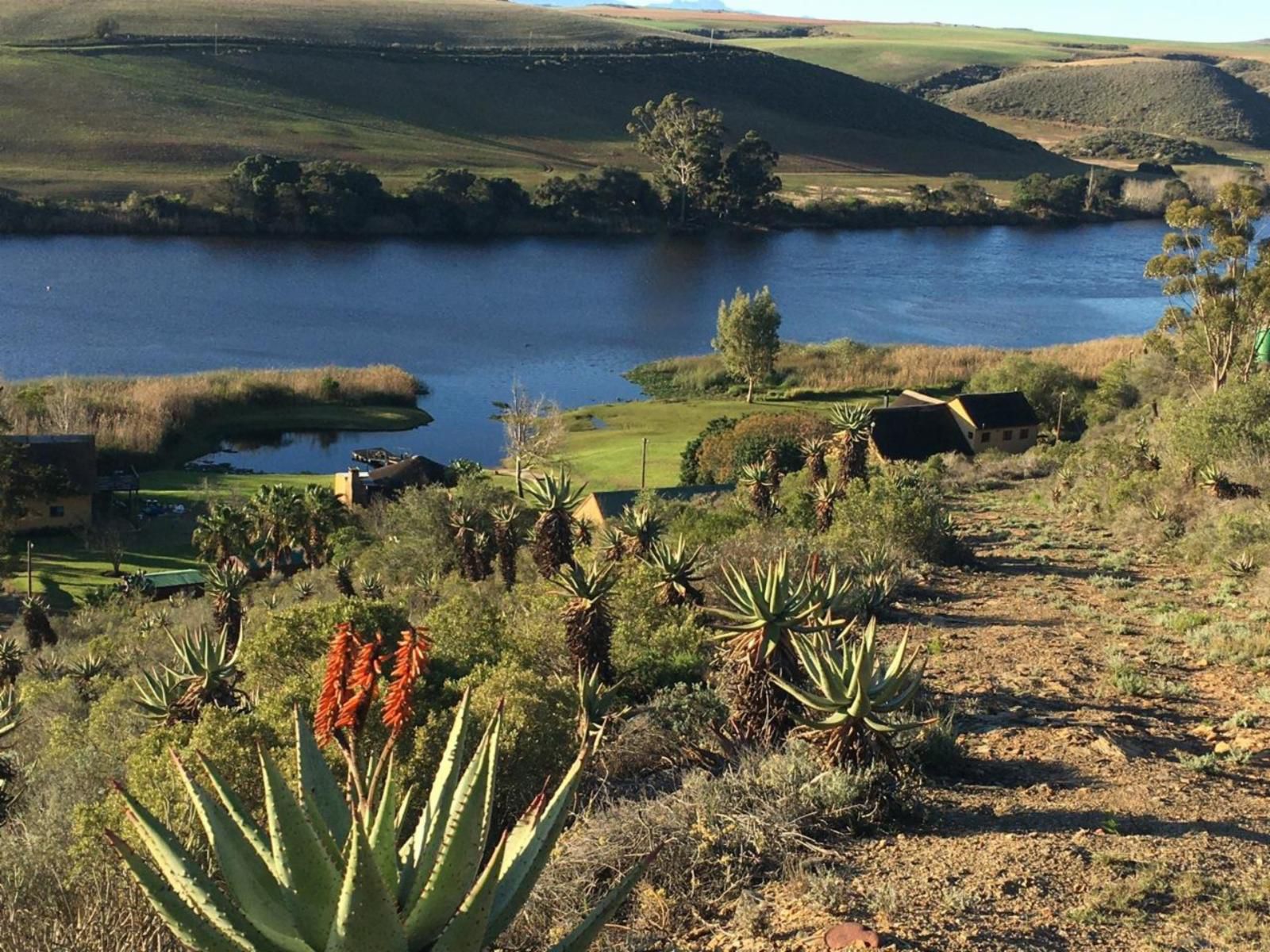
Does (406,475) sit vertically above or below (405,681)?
below

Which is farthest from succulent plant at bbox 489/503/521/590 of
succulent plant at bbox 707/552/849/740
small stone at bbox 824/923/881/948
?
small stone at bbox 824/923/881/948

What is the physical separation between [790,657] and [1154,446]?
17663mm

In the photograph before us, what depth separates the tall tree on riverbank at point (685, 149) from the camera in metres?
114

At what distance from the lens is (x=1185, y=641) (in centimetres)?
1266

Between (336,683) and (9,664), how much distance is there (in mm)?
18553

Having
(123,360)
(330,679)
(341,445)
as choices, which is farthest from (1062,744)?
(123,360)

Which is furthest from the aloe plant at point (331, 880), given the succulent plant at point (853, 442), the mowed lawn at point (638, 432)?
the mowed lawn at point (638, 432)

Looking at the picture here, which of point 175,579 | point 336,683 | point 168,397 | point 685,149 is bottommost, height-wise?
point 175,579

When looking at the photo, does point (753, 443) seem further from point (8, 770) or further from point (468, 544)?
point (8, 770)

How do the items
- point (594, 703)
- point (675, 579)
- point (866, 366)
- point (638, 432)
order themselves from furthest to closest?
1. point (866, 366)
2. point (638, 432)
3. point (675, 579)
4. point (594, 703)

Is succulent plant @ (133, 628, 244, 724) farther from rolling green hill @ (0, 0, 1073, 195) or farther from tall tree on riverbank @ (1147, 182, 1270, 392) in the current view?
rolling green hill @ (0, 0, 1073, 195)

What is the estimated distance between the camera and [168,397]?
5200cm

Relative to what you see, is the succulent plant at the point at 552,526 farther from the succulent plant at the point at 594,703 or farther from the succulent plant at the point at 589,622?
the succulent plant at the point at 594,703

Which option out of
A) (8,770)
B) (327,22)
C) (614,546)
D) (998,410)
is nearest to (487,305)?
(998,410)
